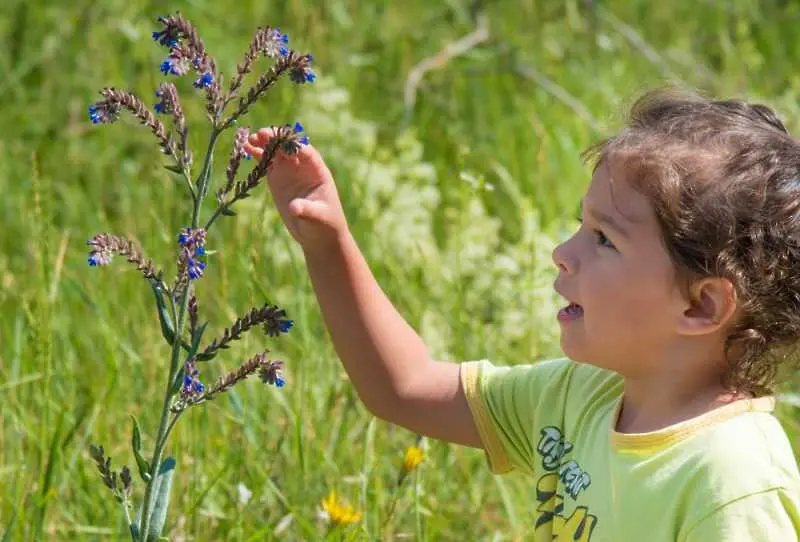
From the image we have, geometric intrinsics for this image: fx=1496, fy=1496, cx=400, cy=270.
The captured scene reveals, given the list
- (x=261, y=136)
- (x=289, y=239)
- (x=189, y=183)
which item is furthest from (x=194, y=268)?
(x=289, y=239)

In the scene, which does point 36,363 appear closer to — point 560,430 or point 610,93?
point 560,430

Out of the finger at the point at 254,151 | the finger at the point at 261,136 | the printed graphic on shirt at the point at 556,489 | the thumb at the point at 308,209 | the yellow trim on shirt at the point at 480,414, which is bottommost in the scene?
the printed graphic on shirt at the point at 556,489

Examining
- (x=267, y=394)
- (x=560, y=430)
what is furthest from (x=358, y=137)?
(x=560, y=430)

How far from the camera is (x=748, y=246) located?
2080mm

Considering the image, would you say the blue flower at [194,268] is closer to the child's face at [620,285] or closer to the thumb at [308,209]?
the thumb at [308,209]

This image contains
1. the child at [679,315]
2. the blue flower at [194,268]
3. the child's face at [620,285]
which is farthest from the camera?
the child's face at [620,285]

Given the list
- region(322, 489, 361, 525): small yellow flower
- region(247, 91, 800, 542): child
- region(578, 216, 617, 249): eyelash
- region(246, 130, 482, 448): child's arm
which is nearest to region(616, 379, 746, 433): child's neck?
region(247, 91, 800, 542): child

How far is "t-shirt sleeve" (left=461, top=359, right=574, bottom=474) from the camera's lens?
7.94 feet

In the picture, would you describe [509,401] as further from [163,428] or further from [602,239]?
[163,428]

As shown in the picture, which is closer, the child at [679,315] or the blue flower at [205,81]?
the blue flower at [205,81]

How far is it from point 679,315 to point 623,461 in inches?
8.6

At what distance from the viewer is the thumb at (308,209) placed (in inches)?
86.1

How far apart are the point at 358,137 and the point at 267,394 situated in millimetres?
1054

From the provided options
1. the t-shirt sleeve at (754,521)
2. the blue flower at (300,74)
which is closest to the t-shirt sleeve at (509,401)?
the t-shirt sleeve at (754,521)
